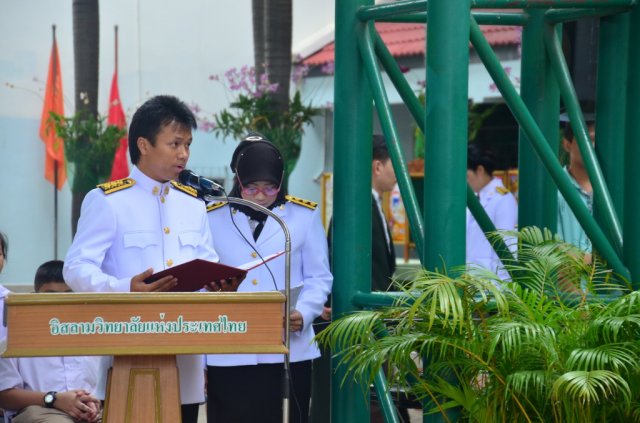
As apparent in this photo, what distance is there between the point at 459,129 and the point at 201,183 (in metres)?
0.82

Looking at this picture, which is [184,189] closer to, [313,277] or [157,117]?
[157,117]

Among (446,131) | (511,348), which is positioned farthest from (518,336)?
(446,131)

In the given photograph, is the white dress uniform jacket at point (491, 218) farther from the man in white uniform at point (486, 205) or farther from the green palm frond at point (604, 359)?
→ the green palm frond at point (604, 359)

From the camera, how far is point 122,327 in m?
3.41

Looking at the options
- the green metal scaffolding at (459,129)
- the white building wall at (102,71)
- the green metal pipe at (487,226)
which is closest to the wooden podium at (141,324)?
the green metal scaffolding at (459,129)

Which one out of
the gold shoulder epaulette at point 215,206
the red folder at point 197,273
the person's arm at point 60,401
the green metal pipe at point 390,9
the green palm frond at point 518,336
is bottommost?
the person's arm at point 60,401

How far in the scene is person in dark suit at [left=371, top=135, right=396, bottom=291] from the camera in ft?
18.4

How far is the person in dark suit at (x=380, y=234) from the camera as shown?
5.61m

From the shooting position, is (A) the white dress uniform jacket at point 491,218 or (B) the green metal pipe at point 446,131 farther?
(A) the white dress uniform jacket at point 491,218

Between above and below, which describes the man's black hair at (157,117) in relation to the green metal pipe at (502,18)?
below

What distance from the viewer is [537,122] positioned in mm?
4434

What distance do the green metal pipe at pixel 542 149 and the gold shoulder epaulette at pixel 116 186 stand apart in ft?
4.15

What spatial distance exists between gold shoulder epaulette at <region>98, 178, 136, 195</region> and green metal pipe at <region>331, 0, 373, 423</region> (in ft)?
2.54

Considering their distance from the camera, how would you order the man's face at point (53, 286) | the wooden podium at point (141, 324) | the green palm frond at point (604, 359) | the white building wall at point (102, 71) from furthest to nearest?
the white building wall at point (102, 71) < the man's face at point (53, 286) < the wooden podium at point (141, 324) < the green palm frond at point (604, 359)
